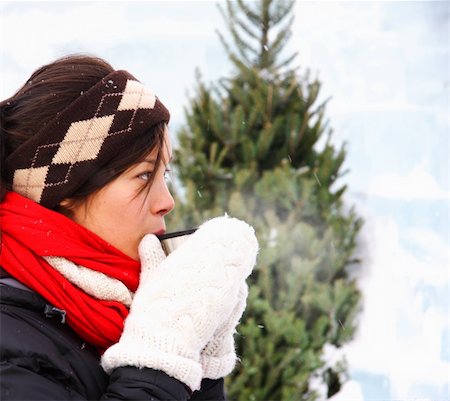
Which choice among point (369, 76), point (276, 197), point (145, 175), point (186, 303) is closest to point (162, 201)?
point (145, 175)

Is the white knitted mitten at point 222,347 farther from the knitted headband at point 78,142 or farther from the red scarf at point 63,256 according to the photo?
the knitted headband at point 78,142

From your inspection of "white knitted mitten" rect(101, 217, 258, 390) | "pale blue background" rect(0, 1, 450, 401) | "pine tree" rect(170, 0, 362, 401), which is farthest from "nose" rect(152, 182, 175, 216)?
"pale blue background" rect(0, 1, 450, 401)

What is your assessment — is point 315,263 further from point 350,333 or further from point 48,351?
point 48,351

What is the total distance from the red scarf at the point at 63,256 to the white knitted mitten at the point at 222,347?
0.74 ft

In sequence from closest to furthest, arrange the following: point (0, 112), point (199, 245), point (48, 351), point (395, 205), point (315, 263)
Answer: point (48, 351) < point (199, 245) < point (0, 112) < point (315, 263) < point (395, 205)

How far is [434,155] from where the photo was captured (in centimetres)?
512

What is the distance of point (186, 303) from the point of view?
1417 mm

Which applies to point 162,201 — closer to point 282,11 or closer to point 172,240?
point 172,240

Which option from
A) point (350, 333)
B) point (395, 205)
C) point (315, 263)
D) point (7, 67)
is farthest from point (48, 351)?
point (7, 67)

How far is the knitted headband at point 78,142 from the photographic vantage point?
1534 mm

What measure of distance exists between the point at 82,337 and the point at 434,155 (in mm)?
4114

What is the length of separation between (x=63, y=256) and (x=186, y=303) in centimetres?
32

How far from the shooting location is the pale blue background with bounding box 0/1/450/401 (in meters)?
4.76

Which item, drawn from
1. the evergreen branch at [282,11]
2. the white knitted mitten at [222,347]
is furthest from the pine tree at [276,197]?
the white knitted mitten at [222,347]
